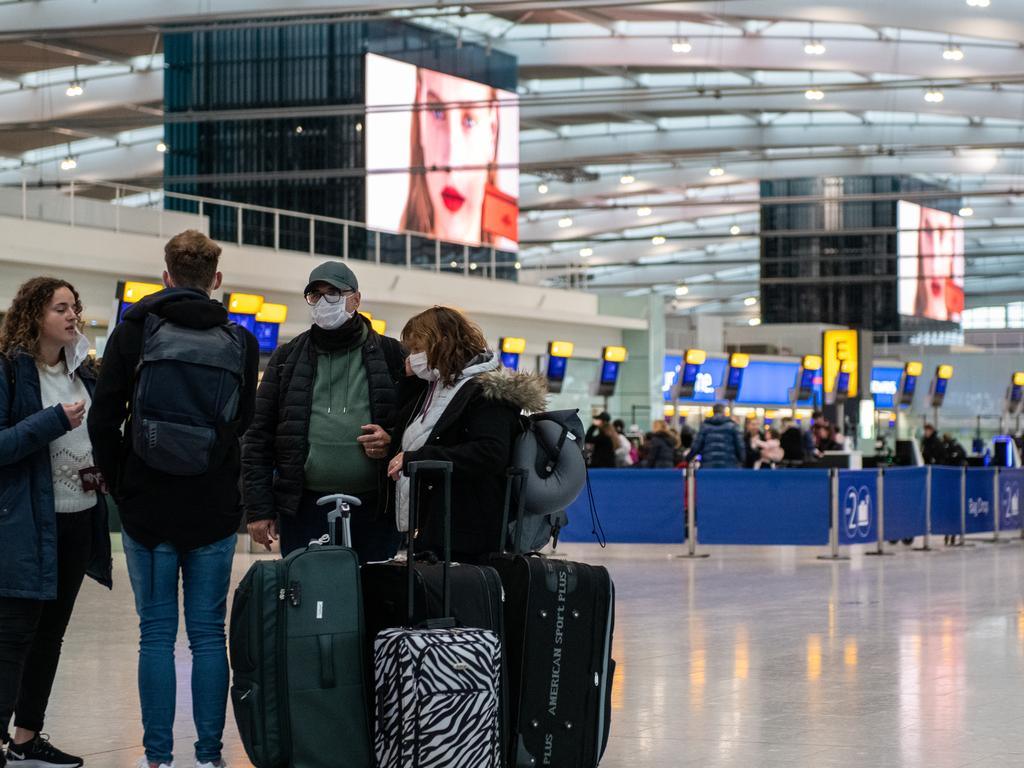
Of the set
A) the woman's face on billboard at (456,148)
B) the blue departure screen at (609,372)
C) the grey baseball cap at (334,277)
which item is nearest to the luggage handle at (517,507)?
the grey baseball cap at (334,277)

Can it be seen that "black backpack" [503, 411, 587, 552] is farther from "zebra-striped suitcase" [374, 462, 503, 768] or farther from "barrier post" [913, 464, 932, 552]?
"barrier post" [913, 464, 932, 552]

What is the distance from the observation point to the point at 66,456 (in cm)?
495

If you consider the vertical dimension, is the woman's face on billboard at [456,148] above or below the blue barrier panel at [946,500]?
above

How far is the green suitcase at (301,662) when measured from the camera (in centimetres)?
430

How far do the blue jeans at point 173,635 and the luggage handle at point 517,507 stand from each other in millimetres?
795

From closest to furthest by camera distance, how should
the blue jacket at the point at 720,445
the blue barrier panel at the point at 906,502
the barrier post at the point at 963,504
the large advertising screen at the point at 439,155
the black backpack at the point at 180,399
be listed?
the black backpack at the point at 180,399, the blue barrier panel at the point at 906,502, the blue jacket at the point at 720,445, the barrier post at the point at 963,504, the large advertising screen at the point at 439,155

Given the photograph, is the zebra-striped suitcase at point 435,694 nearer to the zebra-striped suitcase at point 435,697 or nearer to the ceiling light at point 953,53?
the zebra-striped suitcase at point 435,697

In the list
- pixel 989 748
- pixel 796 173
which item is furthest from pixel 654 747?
pixel 796 173

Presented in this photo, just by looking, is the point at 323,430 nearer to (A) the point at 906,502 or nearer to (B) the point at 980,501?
(A) the point at 906,502

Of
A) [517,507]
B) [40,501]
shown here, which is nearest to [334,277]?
[517,507]

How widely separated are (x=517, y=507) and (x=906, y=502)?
12538mm

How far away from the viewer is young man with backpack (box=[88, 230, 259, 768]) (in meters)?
4.58

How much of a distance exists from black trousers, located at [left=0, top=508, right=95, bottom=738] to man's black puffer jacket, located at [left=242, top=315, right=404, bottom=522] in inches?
21.3

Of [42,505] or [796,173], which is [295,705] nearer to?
[42,505]
